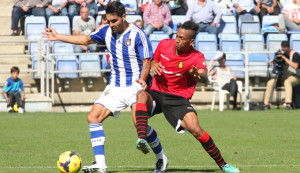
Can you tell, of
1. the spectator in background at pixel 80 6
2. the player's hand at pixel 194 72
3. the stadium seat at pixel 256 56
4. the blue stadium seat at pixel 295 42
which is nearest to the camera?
the player's hand at pixel 194 72

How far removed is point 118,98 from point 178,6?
1358 centimetres

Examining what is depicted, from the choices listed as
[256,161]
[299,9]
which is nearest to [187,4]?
[299,9]

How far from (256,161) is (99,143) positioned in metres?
2.47

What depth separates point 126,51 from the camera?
772 centimetres

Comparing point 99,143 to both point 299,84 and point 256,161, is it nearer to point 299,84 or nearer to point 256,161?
point 256,161

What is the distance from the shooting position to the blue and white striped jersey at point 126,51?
302 inches

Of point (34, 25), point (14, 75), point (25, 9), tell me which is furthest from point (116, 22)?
point (25, 9)

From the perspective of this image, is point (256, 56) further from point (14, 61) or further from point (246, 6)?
point (14, 61)

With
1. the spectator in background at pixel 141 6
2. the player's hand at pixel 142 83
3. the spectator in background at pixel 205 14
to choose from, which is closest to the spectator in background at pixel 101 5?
the spectator in background at pixel 141 6

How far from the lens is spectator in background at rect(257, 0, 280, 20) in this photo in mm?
21484

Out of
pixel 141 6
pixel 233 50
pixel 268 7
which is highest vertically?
pixel 141 6

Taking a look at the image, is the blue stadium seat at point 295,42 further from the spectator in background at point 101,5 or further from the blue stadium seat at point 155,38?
the spectator in background at point 101,5

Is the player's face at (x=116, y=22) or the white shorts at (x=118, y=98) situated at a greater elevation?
the player's face at (x=116, y=22)

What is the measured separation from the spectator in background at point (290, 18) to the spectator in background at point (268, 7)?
105cm
